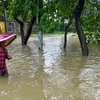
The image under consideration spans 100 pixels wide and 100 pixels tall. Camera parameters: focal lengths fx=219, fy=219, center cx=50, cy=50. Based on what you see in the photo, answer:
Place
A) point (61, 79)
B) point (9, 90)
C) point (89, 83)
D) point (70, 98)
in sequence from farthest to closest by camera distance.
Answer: point (61, 79) → point (89, 83) → point (9, 90) → point (70, 98)

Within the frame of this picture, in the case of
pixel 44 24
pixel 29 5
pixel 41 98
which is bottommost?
pixel 41 98

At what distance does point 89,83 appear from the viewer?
6473 mm

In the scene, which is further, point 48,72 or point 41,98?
point 48,72

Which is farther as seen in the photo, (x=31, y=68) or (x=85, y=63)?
(x=85, y=63)

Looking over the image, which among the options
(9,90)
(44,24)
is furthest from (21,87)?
(44,24)

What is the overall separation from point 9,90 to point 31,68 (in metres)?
2.69

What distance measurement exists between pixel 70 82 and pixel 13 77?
1953 mm

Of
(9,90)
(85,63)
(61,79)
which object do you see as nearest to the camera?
(9,90)

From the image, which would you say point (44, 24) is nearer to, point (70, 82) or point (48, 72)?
point (48, 72)

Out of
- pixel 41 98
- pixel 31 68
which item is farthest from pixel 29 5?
pixel 41 98

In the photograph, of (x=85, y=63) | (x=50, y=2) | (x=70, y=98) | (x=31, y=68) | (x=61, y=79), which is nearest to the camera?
(x=70, y=98)

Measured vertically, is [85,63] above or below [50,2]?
below

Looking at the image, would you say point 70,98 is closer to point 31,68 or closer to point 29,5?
point 31,68

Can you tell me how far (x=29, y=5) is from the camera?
11.3 metres
